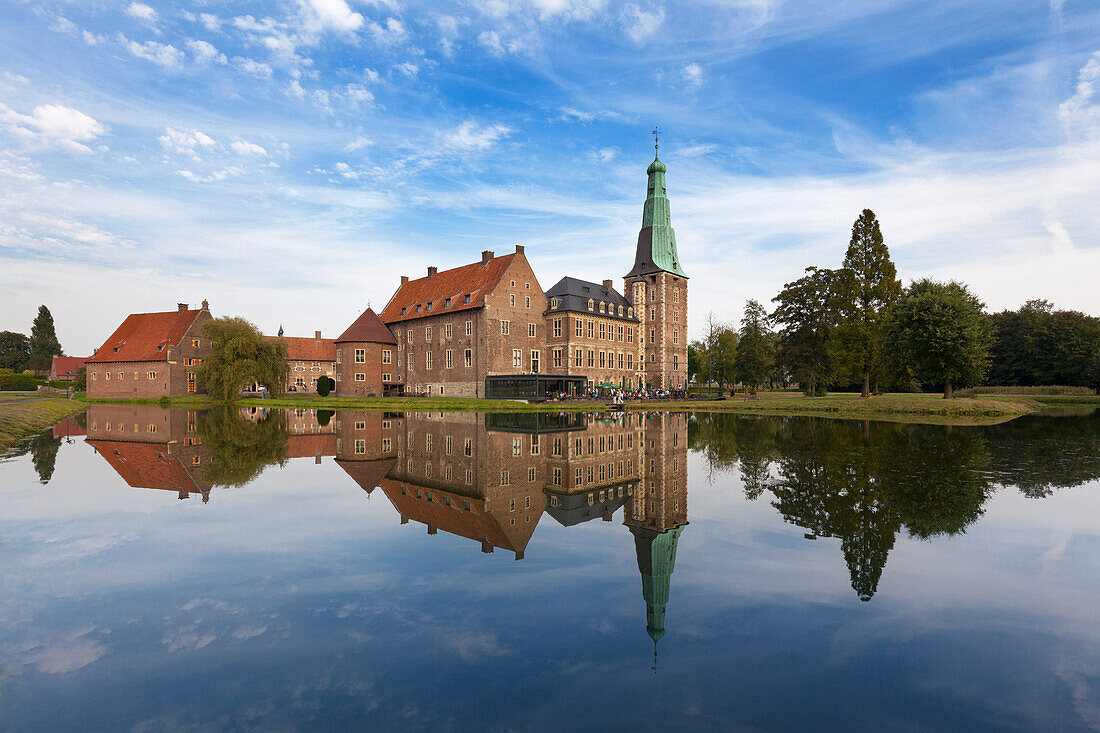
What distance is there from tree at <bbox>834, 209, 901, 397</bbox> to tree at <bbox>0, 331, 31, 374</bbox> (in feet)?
495

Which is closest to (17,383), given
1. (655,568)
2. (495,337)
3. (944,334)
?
(495,337)

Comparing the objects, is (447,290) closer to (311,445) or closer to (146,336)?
(146,336)

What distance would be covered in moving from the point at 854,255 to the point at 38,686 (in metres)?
64.1

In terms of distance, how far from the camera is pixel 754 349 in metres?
74.6

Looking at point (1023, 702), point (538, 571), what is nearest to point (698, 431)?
point (538, 571)

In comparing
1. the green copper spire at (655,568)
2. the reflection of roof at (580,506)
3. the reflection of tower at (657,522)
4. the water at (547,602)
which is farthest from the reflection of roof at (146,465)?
the green copper spire at (655,568)

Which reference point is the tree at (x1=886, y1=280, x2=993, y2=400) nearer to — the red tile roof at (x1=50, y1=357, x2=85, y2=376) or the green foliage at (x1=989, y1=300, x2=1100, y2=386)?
the green foliage at (x1=989, y1=300, x2=1100, y2=386)

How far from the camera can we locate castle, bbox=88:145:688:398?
59031 millimetres

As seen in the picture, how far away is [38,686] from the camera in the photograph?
4.74 metres

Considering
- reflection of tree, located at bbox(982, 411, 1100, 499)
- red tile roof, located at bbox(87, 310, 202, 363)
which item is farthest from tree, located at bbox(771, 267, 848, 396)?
red tile roof, located at bbox(87, 310, 202, 363)

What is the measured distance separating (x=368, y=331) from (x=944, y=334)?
57.8 m

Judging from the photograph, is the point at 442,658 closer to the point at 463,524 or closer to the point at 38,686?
the point at 38,686

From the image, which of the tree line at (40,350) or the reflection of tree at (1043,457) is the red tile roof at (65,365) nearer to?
the tree line at (40,350)

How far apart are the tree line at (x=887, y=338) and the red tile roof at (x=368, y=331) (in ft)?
159
